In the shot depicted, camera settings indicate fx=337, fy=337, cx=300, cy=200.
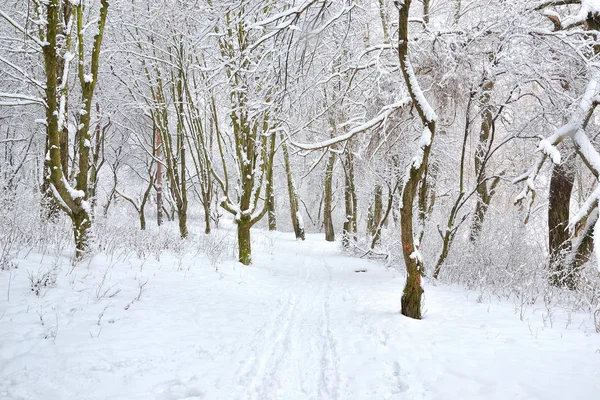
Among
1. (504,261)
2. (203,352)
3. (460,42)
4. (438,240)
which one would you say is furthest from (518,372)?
(438,240)

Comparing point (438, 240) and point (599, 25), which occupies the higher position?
point (599, 25)

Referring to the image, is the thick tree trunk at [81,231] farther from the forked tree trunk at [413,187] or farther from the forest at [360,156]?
the forked tree trunk at [413,187]

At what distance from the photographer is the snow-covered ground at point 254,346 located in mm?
2924

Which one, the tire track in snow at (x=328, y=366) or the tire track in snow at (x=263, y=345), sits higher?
the tire track in snow at (x=263, y=345)

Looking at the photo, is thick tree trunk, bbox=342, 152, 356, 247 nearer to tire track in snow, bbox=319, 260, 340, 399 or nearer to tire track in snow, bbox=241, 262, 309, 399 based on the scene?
tire track in snow, bbox=241, 262, 309, 399

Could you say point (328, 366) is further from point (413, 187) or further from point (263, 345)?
point (413, 187)

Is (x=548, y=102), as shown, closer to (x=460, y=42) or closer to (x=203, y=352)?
(x=460, y=42)

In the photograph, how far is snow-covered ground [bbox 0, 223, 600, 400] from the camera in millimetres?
2924

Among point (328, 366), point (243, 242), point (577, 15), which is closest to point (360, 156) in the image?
point (243, 242)

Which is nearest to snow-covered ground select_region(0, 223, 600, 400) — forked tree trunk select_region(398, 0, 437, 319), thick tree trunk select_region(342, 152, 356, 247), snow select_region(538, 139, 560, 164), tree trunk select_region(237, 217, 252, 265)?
forked tree trunk select_region(398, 0, 437, 319)

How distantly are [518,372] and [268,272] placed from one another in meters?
6.68

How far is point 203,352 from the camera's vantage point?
377 centimetres

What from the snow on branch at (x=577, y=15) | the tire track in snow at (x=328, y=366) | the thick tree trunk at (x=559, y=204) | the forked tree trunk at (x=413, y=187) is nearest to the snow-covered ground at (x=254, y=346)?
the tire track in snow at (x=328, y=366)

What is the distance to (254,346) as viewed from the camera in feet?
13.3
